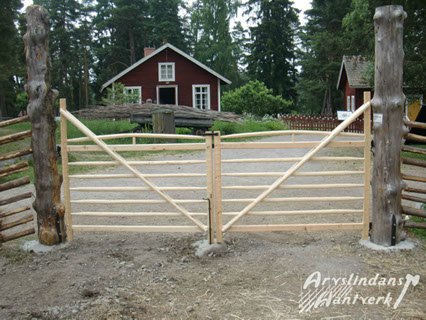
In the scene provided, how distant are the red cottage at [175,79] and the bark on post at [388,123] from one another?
84.5 ft

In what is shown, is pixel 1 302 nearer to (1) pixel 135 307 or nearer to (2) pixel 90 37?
(1) pixel 135 307

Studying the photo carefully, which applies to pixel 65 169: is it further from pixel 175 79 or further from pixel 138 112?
pixel 175 79

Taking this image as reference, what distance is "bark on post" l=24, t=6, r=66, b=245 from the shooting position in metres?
5.20

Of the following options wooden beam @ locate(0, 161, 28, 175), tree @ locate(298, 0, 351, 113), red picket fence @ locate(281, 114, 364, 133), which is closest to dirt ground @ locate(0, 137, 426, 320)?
wooden beam @ locate(0, 161, 28, 175)

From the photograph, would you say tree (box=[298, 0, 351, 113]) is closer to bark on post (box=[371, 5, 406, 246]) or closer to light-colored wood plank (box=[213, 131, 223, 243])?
bark on post (box=[371, 5, 406, 246])

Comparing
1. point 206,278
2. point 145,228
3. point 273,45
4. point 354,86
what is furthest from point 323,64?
point 206,278

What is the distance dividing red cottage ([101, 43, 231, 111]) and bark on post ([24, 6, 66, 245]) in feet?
84.1

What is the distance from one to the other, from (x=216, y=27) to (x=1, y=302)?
150 feet

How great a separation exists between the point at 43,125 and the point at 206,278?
2738mm

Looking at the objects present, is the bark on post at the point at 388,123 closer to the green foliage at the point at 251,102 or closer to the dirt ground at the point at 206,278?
the dirt ground at the point at 206,278

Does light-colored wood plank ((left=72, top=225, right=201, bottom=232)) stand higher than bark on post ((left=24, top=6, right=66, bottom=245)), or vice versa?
bark on post ((left=24, top=6, right=66, bottom=245))

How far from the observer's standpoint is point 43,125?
17.2 ft

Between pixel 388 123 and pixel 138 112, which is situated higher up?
pixel 138 112

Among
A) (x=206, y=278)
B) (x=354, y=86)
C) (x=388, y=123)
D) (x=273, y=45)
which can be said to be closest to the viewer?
(x=206, y=278)
